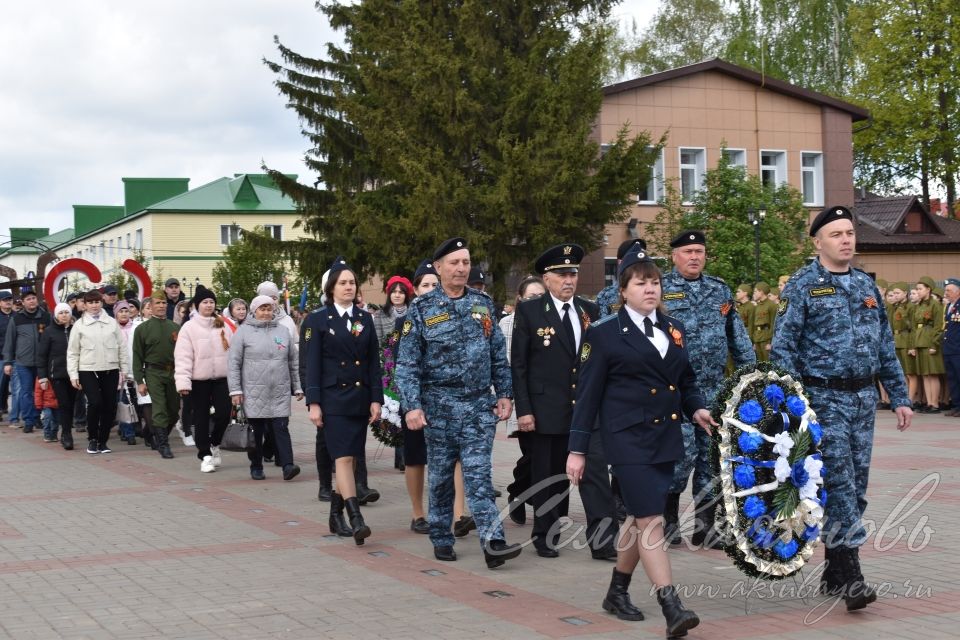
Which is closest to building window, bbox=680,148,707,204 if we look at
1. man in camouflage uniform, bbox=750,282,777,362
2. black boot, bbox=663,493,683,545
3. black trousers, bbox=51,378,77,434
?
man in camouflage uniform, bbox=750,282,777,362

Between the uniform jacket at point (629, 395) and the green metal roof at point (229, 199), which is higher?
the green metal roof at point (229, 199)

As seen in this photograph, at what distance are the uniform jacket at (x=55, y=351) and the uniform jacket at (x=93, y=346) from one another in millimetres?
1133

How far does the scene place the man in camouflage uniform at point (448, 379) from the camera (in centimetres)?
815

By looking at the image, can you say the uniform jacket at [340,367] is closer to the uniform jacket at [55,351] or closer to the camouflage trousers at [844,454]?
the camouflage trousers at [844,454]

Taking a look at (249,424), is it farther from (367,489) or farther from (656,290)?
(656,290)

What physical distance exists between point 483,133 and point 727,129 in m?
12.6

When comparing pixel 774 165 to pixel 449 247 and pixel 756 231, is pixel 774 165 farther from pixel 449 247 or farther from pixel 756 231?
pixel 449 247

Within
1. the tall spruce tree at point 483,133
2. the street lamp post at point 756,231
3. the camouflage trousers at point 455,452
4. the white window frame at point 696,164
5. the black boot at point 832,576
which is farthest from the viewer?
the white window frame at point 696,164

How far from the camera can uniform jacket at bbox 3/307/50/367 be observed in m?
18.6

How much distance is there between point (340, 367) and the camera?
902 cm

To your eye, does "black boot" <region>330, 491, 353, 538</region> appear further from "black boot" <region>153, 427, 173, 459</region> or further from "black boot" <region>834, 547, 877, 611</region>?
"black boot" <region>153, 427, 173, 459</region>

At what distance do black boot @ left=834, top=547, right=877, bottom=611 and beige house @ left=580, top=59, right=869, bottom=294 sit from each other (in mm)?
30344

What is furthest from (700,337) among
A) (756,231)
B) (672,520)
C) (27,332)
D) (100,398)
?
(756,231)

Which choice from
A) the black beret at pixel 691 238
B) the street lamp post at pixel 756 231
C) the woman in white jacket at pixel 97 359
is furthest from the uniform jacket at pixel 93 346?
the street lamp post at pixel 756 231
